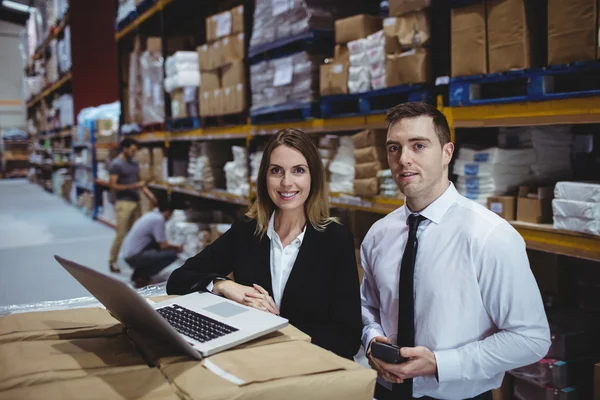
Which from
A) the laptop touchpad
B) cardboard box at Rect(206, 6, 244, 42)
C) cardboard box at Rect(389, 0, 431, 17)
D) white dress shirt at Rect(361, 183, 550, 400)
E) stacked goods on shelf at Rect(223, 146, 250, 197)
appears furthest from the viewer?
stacked goods on shelf at Rect(223, 146, 250, 197)

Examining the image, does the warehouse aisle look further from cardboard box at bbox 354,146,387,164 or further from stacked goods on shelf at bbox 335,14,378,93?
stacked goods on shelf at bbox 335,14,378,93

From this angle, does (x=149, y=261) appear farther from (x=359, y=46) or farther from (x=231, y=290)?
(x=231, y=290)

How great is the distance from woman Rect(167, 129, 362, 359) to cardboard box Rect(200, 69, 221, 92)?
3.88 meters

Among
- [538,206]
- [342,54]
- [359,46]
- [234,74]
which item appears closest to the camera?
[538,206]

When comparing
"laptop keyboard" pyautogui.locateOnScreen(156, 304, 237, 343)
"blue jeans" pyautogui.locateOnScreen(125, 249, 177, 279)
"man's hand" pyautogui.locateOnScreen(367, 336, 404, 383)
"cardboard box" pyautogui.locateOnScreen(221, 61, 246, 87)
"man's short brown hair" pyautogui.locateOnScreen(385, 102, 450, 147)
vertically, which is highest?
"cardboard box" pyautogui.locateOnScreen(221, 61, 246, 87)

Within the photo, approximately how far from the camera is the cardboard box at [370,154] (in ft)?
12.2

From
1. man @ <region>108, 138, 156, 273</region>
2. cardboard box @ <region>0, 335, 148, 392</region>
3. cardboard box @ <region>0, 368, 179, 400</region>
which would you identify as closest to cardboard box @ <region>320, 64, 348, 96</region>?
cardboard box @ <region>0, 335, 148, 392</region>

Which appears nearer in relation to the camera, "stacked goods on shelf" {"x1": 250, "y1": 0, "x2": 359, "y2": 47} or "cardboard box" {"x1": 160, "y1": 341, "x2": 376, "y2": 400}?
"cardboard box" {"x1": 160, "y1": 341, "x2": 376, "y2": 400}

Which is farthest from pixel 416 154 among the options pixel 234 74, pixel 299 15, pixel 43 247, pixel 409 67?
pixel 43 247

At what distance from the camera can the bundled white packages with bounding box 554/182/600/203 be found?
2.43m

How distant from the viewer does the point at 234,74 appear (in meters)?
5.44

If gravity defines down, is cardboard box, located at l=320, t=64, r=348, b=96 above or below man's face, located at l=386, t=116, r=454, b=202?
above

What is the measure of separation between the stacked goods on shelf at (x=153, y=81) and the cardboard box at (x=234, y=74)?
189 centimetres

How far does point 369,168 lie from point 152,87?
182 inches
